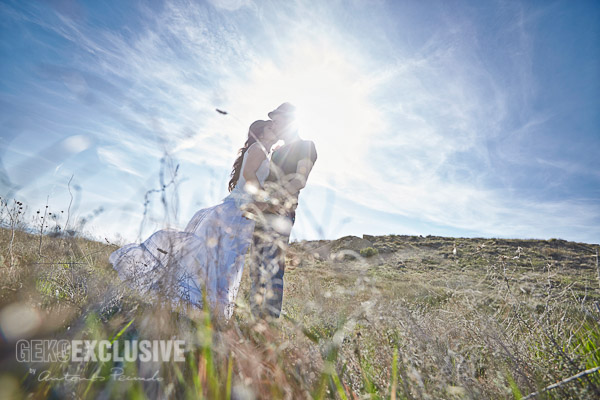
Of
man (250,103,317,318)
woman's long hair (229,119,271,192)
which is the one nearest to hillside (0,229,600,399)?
man (250,103,317,318)

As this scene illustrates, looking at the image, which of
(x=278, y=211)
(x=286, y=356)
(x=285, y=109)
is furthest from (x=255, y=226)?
(x=286, y=356)

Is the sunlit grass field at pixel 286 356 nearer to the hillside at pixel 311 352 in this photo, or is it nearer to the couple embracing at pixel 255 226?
the hillside at pixel 311 352

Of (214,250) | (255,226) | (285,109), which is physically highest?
(285,109)

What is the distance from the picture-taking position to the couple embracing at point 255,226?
266cm

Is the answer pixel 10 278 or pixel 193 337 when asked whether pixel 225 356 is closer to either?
pixel 193 337

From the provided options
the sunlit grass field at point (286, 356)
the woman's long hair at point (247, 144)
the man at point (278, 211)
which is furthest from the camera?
the woman's long hair at point (247, 144)

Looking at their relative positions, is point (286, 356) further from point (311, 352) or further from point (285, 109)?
point (285, 109)

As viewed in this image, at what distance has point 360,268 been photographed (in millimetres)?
1450

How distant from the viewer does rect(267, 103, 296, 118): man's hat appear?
12.2 ft

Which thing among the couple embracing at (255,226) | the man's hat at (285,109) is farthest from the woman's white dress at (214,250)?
the man's hat at (285,109)

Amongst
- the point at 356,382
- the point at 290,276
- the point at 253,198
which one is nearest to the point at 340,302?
the point at 356,382

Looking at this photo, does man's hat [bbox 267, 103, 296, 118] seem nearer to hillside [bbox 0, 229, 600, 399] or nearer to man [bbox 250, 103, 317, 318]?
man [bbox 250, 103, 317, 318]

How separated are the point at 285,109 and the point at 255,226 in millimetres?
1657

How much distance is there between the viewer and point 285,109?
3.73 metres
